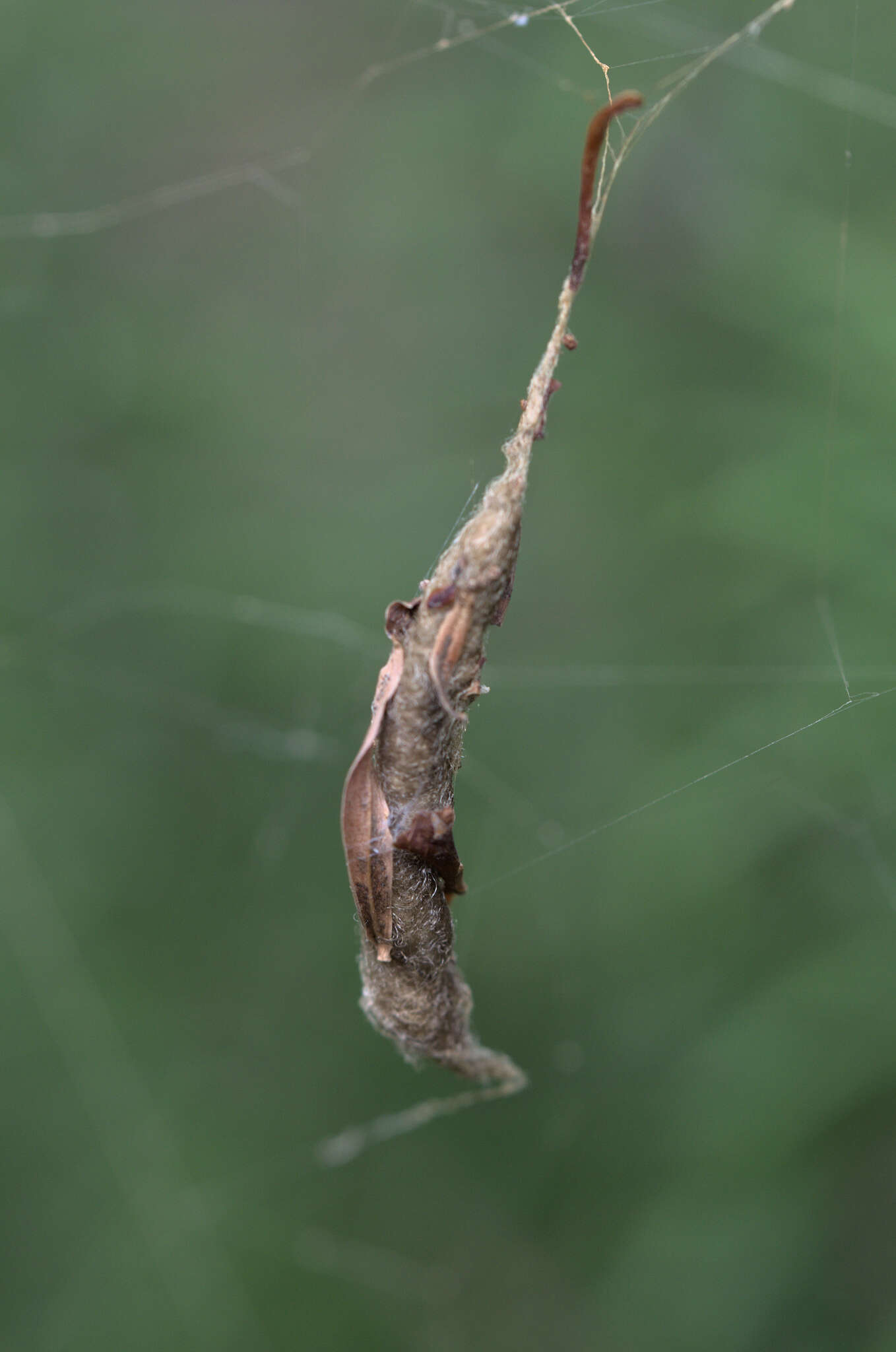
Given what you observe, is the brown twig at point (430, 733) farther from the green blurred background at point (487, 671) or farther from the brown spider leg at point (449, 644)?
the green blurred background at point (487, 671)

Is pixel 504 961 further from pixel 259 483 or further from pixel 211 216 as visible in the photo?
pixel 211 216

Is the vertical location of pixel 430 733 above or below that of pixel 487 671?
above

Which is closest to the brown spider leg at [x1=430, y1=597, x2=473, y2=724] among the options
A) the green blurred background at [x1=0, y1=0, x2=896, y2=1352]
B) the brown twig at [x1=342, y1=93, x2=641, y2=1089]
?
the brown twig at [x1=342, y1=93, x2=641, y2=1089]

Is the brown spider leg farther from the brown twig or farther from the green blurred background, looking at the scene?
the green blurred background

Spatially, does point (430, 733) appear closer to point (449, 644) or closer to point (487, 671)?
point (449, 644)

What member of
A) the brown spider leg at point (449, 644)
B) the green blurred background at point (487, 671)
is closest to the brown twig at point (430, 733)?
the brown spider leg at point (449, 644)

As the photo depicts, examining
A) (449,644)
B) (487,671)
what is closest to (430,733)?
(449,644)

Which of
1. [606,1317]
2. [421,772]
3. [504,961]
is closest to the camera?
[421,772]

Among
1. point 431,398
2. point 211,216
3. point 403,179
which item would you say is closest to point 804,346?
point 431,398
